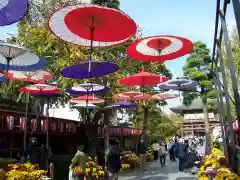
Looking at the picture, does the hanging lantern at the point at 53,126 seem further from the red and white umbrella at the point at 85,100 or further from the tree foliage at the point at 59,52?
the red and white umbrella at the point at 85,100

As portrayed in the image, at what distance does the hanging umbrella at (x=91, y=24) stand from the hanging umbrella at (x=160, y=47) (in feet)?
3.76

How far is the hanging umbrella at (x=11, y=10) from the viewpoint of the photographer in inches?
177

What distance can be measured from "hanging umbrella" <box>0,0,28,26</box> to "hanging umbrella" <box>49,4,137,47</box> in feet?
2.54

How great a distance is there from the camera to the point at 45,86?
10.5 meters

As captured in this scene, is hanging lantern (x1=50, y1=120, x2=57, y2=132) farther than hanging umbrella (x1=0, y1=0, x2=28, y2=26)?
Yes

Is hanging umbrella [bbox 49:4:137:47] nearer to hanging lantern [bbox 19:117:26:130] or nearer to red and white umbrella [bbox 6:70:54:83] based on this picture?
red and white umbrella [bbox 6:70:54:83]

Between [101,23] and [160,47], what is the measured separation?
2349 mm

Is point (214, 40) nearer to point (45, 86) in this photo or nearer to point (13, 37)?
point (45, 86)

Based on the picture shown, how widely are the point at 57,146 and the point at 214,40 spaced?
1231 centimetres

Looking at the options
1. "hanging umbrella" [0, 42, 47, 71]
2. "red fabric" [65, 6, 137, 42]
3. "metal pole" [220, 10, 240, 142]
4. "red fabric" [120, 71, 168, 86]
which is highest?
"red fabric" [65, 6, 137, 42]

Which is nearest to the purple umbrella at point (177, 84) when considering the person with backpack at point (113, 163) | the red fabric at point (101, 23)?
the person with backpack at point (113, 163)

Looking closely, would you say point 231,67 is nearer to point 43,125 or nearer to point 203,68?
point 43,125

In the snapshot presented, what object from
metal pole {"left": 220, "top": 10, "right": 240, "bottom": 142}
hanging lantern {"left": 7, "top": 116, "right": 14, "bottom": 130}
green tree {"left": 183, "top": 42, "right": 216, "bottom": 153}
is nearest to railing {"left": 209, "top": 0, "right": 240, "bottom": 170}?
metal pole {"left": 220, "top": 10, "right": 240, "bottom": 142}

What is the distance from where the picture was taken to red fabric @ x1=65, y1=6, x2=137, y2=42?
5191mm
